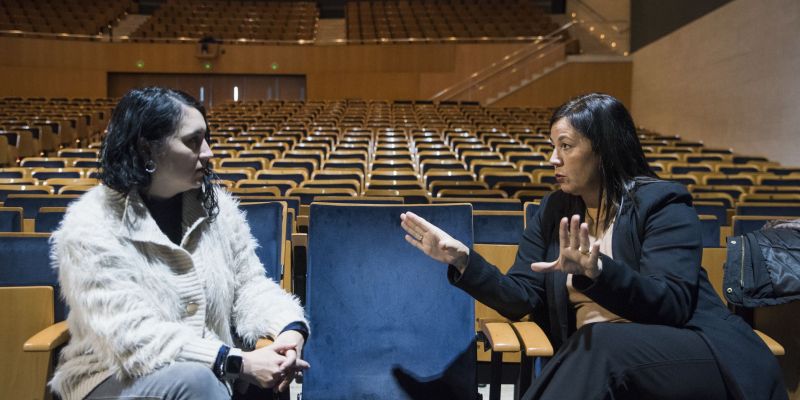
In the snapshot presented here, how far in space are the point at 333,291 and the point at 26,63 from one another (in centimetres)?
1439

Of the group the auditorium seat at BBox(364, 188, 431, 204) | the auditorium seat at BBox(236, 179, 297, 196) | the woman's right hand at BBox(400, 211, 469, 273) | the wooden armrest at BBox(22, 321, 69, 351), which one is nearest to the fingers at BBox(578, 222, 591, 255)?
the woman's right hand at BBox(400, 211, 469, 273)

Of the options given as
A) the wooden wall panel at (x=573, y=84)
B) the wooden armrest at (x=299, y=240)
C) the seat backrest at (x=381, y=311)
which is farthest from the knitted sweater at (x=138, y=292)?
the wooden wall panel at (x=573, y=84)

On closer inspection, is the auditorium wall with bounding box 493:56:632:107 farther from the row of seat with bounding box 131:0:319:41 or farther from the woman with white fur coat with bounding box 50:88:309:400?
the woman with white fur coat with bounding box 50:88:309:400

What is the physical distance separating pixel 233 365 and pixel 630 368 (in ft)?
2.53

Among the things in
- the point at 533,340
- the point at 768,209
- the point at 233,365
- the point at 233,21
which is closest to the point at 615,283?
the point at 533,340

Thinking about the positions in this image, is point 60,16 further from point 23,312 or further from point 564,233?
point 564,233

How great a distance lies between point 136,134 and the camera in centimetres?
140

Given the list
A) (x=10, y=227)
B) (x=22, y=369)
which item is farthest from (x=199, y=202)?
(x=10, y=227)

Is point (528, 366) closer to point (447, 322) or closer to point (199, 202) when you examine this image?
point (447, 322)

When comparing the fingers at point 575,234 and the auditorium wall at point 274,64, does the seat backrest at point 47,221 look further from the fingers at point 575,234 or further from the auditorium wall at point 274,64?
the auditorium wall at point 274,64

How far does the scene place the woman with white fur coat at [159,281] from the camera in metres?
1.30

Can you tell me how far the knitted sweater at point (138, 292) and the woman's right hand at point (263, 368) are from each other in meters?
0.07

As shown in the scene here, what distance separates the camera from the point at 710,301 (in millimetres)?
1491

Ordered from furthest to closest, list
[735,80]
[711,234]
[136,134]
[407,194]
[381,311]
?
[735,80], [407,194], [711,234], [381,311], [136,134]
